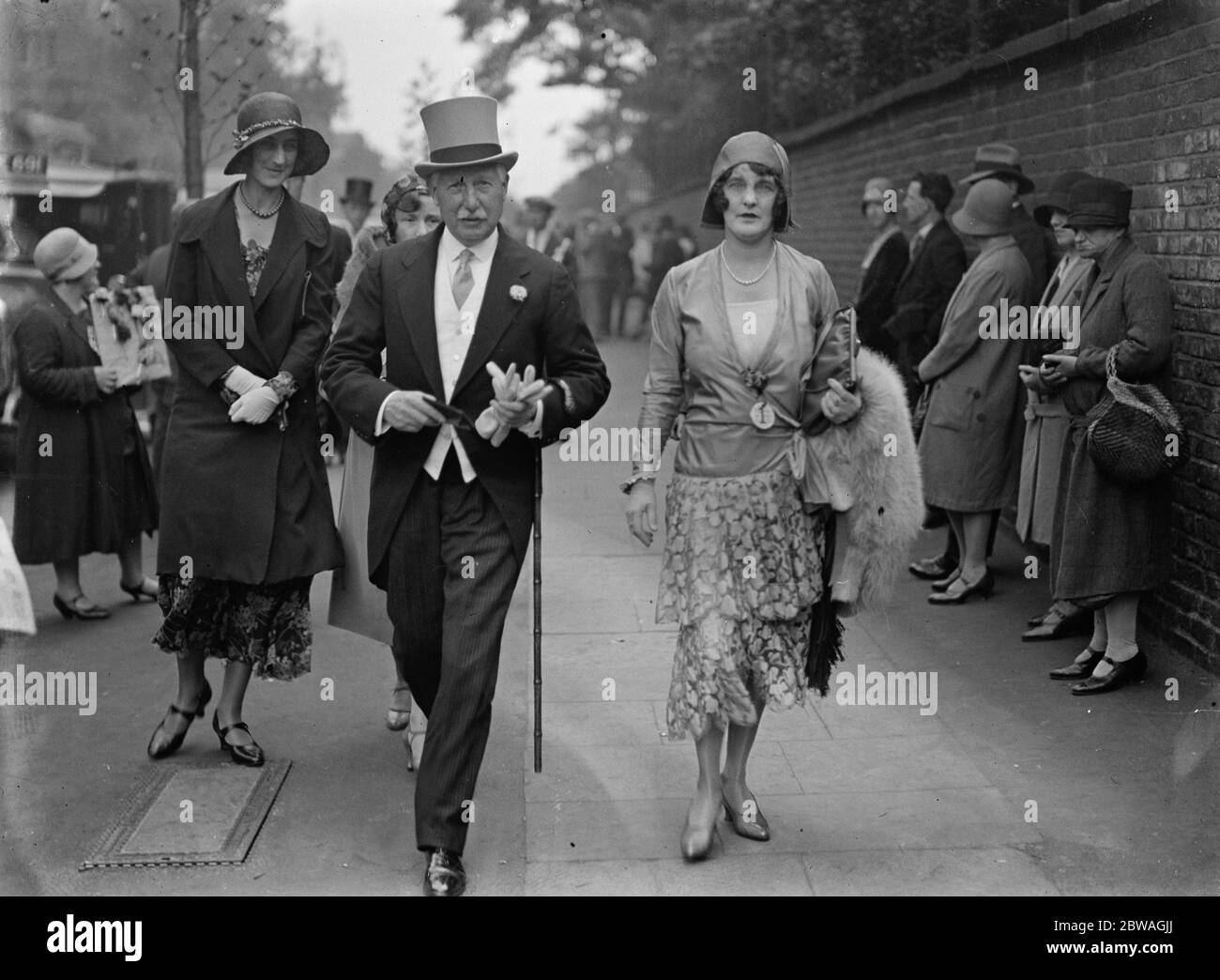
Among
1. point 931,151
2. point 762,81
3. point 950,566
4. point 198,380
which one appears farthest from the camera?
point 762,81

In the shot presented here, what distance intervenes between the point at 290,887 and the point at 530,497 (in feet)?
4.46

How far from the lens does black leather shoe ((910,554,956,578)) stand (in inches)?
342

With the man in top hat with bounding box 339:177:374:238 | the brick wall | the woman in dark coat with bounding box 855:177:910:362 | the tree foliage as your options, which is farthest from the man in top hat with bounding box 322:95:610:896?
the man in top hat with bounding box 339:177:374:238

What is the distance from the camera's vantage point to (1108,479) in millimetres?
6453

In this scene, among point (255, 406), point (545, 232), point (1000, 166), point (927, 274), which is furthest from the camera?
point (545, 232)

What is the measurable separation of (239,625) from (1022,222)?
16.4 ft

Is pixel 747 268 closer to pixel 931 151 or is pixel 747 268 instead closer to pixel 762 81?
pixel 931 151

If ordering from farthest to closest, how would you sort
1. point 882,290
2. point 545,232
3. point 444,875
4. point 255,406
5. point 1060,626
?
1. point 545,232
2. point 882,290
3. point 1060,626
4. point 255,406
5. point 444,875

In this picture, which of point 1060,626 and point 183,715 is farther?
point 1060,626

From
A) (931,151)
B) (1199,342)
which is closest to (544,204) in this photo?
(931,151)

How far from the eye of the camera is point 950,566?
8.70 meters

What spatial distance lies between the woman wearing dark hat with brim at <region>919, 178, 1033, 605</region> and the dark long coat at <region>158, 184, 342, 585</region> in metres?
3.63

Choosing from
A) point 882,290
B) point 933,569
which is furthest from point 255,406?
point 882,290

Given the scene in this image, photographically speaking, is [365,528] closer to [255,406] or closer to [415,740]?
[255,406]
